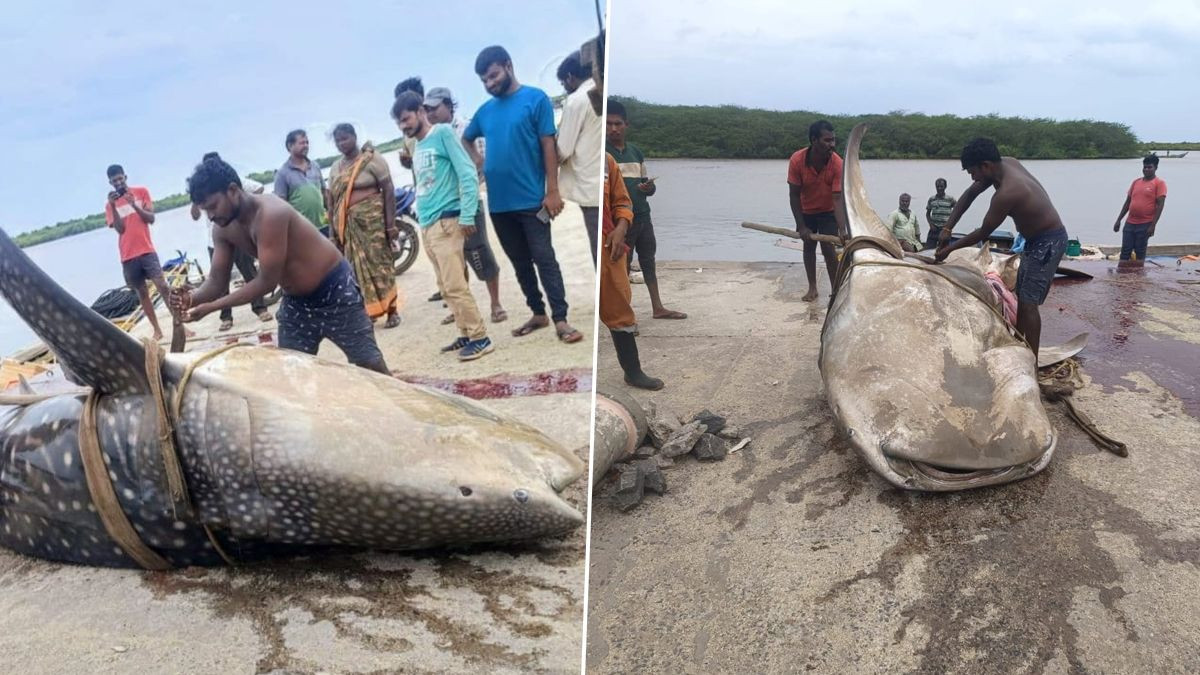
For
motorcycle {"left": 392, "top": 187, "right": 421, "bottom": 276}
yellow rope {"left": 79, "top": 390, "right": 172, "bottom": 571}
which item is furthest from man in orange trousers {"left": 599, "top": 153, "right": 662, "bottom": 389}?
yellow rope {"left": 79, "top": 390, "right": 172, "bottom": 571}

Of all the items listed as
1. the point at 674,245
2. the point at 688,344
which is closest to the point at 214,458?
the point at 688,344

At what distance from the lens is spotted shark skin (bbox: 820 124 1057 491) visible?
109 inches

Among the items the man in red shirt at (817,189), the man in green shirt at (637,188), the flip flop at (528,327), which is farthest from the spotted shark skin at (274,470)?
the man in red shirt at (817,189)

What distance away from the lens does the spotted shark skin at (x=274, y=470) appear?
1.78 m

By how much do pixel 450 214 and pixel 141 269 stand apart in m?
0.77

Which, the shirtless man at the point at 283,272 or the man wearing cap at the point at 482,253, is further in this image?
the man wearing cap at the point at 482,253

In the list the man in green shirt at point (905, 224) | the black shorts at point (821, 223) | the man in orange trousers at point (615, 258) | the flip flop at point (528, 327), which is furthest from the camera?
the man in green shirt at point (905, 224)

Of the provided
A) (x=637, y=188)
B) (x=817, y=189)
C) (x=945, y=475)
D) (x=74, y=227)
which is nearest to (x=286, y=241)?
(x=74, y=227)

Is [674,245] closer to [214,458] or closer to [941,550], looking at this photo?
[941,550]

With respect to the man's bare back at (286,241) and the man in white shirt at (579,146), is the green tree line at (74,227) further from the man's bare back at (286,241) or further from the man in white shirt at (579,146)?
the man in white shirt at (579,146)

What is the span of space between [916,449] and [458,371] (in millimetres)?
1712

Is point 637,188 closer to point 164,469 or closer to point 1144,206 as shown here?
point 164,469

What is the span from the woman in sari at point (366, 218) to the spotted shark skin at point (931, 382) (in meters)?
1.92

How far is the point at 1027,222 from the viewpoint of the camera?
3.99 metres
